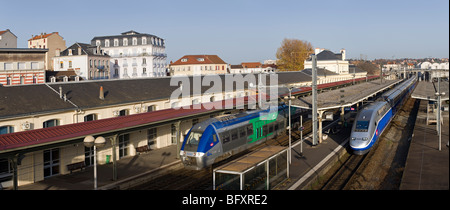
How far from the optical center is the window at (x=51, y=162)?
2128 centimetres

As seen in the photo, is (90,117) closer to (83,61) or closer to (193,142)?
(193,142)

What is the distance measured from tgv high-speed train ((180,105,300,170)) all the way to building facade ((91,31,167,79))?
219 feet

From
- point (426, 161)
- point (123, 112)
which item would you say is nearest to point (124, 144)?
point (123, 112)

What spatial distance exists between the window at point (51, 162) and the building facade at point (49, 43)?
74.4 meters

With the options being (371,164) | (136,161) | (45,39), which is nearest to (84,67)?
(45,39)

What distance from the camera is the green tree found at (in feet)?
345

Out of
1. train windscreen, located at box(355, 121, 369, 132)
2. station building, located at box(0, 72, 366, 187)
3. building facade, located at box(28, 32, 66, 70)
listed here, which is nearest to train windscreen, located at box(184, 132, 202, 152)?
station building, located at box(0, 72, 366, 187)

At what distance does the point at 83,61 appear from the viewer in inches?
2879

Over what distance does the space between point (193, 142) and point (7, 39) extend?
228 ft

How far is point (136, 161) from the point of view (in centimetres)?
2505

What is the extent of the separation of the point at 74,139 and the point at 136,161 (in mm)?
7098

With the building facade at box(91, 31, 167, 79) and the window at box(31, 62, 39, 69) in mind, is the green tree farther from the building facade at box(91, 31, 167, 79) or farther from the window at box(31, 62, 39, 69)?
the window at box(31, 62, 39, 69)

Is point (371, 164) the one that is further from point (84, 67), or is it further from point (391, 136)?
point (84, 67)

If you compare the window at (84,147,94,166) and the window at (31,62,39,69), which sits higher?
the window at (31,62,39,69)
